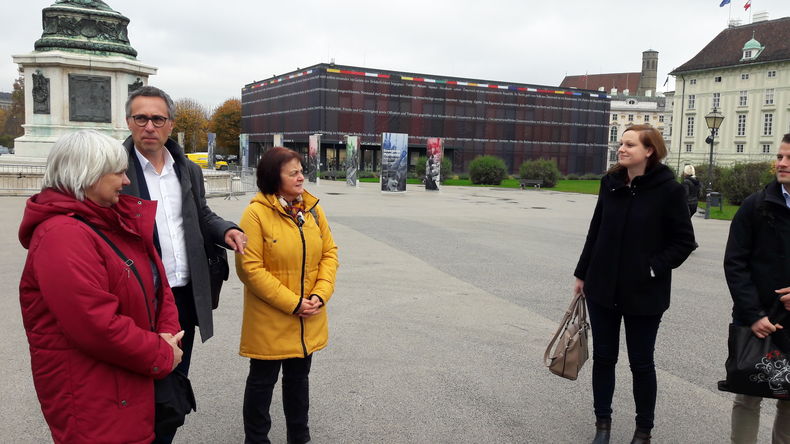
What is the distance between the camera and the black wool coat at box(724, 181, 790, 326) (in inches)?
136

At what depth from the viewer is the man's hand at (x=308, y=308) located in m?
3.62

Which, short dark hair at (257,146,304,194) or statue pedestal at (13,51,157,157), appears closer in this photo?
short dark hair at (257,146,304,194)

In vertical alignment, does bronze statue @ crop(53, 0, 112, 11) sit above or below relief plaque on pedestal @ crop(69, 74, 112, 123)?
above

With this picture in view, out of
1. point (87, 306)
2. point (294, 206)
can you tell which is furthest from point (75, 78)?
point (87, 306)

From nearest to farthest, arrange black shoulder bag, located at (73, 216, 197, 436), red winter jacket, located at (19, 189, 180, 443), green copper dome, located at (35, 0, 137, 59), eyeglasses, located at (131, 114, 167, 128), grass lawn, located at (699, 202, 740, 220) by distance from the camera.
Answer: red winter jacket, located at (19, 189, 180, 443) → black shoulder bag, located at (73, 216, 197, 436) → eyeglasses, located at (131, 114, 167, 128) → green copper dome, located at (35, 0, 137, 59) → grass lawn, located at (699, 202, 740, 220)

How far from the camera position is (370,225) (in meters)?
16.0

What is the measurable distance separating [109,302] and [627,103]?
11945cm

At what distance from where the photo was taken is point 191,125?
8562cm

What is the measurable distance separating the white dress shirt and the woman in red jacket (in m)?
0.82

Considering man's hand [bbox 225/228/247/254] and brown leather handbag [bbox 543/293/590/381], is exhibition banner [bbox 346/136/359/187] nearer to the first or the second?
brown leather handbag [bbox 543/293/590/381]

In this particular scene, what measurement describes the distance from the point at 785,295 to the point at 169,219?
336cm

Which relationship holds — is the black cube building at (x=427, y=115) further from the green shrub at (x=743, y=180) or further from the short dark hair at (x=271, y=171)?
the short dark hair at (x=271, y=171)

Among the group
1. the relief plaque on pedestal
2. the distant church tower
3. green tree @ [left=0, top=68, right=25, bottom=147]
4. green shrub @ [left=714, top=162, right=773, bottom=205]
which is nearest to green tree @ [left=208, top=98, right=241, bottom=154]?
green tree @ [left=0, top=68, right=25, bottom=147]

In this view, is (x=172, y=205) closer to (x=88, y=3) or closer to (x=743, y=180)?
(x=88, y=3)
